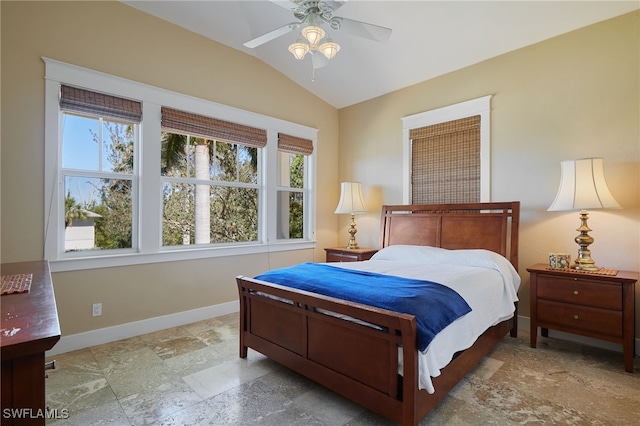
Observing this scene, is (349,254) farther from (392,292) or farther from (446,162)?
(392,292)

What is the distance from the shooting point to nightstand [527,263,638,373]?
2.54m

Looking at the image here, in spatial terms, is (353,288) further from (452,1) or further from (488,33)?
(488,33)

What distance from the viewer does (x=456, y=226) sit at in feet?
12.3

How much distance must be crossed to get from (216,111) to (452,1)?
268 cm

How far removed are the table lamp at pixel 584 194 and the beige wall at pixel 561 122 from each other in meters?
0.27

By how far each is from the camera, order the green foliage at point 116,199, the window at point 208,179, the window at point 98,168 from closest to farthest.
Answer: the window at point 98,168
the green foliage at point 116,199
the window at point 208,179

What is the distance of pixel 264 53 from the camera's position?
4.20 m

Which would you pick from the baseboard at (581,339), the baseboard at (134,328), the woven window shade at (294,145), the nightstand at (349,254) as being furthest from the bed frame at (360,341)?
the woven window shade at (294,145)

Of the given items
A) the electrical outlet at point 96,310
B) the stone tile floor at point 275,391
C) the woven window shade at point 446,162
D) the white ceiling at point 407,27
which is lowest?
the stone tile floor at point 275,391

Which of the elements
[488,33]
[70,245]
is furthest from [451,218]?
[70,245]

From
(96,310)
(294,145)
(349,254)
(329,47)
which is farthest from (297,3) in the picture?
(96,310)

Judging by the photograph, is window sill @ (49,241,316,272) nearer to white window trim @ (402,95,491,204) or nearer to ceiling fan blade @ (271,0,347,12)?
white window trim @ (402,95,491,204)

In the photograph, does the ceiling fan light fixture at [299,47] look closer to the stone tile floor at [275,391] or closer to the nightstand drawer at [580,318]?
the stone tile floor at [275,391]

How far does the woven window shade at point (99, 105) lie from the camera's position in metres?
2.92
